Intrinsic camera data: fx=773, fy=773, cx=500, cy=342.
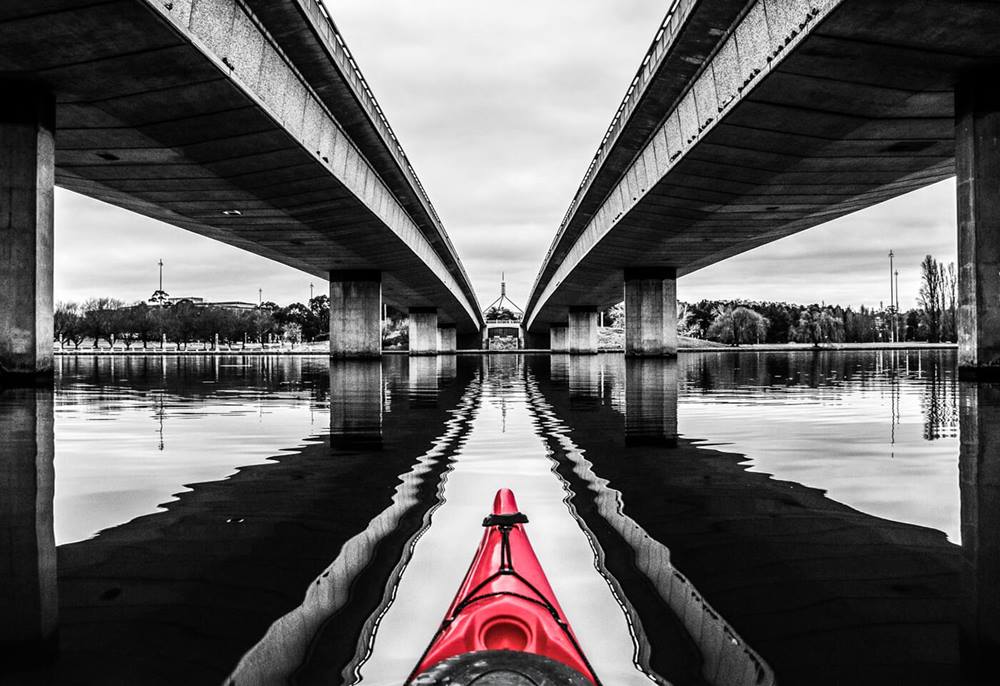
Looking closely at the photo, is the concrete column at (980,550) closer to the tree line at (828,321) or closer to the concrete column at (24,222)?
the concrete column at (24,222)

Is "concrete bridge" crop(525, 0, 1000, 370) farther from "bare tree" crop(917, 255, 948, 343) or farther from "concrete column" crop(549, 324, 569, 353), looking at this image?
"bare tree" crop(917, 255, 948, 343)

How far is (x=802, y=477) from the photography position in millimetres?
6738

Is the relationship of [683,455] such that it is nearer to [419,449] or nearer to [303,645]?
[419,449]

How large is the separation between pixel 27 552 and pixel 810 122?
726 inches

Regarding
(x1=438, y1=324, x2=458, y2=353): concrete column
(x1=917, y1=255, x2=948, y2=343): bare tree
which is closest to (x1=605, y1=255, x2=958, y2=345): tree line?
(x1=917, y1=255, x2=948, y2=343): bare tree

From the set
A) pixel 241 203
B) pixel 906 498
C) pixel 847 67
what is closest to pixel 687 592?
pixel 906 498

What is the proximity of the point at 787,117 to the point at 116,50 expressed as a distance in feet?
46.5

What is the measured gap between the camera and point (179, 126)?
18531 millimetres

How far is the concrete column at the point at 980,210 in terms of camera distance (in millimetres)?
16484

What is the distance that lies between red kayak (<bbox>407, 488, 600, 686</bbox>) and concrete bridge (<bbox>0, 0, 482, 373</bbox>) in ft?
40.1

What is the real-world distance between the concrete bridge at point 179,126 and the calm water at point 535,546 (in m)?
7.53

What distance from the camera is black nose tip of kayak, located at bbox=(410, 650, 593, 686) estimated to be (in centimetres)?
193

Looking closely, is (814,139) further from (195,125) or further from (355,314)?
(355,314)

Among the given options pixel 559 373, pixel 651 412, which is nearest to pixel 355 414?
pixel 651 412
